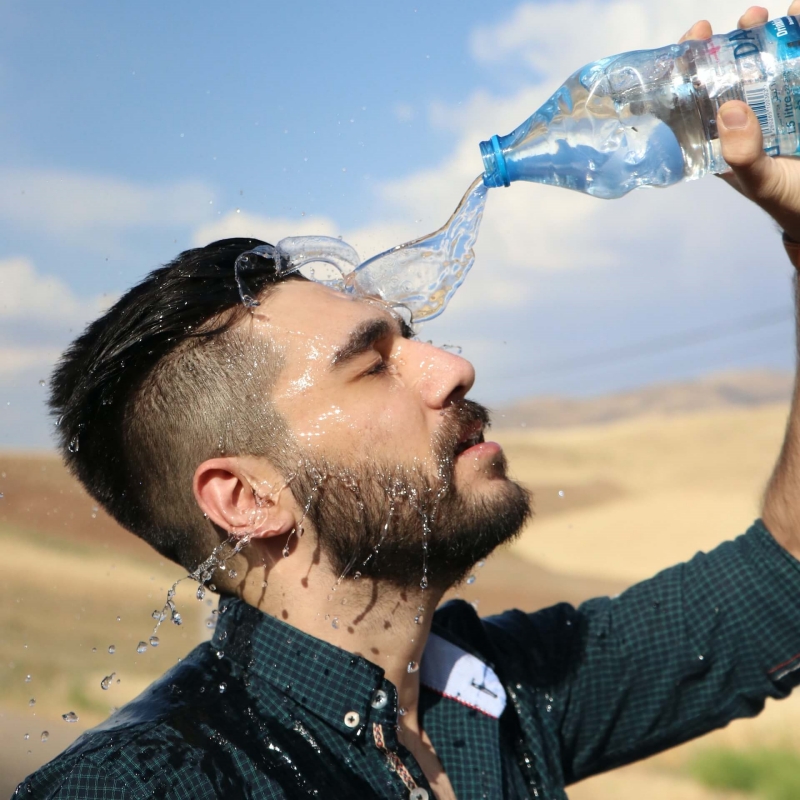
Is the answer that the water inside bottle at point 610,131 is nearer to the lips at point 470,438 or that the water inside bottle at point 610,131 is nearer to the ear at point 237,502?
the lips at point 470,438

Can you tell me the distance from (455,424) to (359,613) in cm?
56

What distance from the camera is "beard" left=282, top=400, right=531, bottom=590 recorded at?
243cm

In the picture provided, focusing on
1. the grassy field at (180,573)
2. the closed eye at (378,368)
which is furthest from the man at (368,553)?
the grassy field at (180,573)

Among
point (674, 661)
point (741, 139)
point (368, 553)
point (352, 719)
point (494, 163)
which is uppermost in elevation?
point (494, 163)

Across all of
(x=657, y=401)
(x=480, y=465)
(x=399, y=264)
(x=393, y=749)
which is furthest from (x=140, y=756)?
(x=657, y=401)

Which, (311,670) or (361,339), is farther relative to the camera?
(361,339)

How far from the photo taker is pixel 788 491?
2.71 m

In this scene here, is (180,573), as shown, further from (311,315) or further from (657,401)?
(657,401)

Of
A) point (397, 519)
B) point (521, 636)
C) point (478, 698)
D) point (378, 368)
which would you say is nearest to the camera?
point (397, 519)

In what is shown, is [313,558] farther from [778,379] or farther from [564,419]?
[778,379]

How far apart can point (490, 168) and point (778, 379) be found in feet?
121

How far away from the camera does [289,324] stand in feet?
8.63

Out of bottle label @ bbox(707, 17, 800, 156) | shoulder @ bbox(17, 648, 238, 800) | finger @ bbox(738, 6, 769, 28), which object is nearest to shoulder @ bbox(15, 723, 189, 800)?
shoulder @ bbox(17, 648, 238, 800)

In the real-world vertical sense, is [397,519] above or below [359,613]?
above
